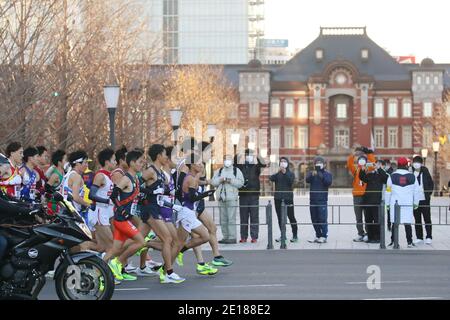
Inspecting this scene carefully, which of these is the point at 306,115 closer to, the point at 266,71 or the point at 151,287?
the point at 266,71

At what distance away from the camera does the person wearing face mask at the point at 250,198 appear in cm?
2148

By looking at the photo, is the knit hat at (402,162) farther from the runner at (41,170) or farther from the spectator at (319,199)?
the runner at (41,170)

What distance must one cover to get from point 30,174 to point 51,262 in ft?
15.2

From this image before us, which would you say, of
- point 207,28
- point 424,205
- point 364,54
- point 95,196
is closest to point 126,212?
point 95,196

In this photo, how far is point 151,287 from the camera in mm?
13906

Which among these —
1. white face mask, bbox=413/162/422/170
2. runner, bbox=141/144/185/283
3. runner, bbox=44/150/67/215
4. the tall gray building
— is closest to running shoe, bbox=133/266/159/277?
runner, bbox=141/144/185/283

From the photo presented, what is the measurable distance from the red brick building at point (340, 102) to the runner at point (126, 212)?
8597 centimetres

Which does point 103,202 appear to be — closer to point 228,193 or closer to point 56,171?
point 56,171

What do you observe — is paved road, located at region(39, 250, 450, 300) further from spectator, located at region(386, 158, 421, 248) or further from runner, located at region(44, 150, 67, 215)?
runner, located at region(44, 150, 67, 215)

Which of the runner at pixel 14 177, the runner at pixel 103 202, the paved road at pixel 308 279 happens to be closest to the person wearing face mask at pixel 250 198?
the paved road at pixel 308 279

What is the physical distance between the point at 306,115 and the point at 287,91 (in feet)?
10.2

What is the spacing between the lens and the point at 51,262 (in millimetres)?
11297

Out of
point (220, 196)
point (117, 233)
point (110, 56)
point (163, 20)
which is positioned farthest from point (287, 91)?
point (117, 233)

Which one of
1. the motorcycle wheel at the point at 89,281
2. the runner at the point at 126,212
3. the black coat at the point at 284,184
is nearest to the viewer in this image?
the motorcycle wheel at the point at 89,281
